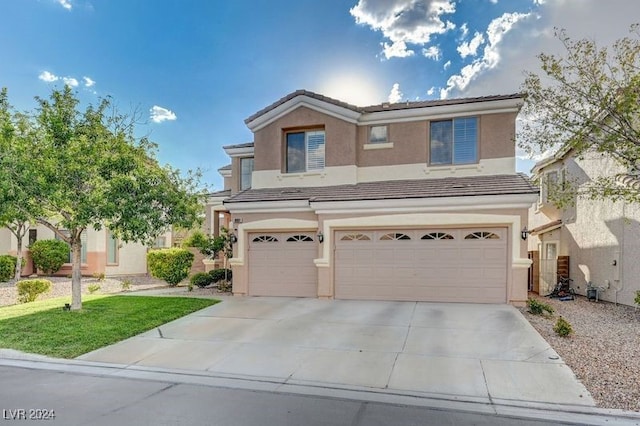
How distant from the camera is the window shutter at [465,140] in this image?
1308 centimetres

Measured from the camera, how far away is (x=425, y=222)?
11703 millimetres

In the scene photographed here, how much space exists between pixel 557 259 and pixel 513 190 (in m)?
7.56

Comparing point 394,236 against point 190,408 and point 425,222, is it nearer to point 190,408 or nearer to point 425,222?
point 425,222

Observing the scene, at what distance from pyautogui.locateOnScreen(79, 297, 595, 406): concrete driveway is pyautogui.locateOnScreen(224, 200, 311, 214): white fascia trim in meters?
3.80

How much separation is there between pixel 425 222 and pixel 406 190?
1.35 meters

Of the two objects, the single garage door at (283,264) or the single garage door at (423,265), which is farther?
the single garage door at (283,264)

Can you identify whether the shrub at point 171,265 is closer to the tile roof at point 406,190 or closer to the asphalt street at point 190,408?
the tile roof at point 406,190

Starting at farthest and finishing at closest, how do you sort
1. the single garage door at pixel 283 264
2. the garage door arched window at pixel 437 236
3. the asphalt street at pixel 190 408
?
1. the single garage door at pixel 283 264
2. the garage door arched window at pixel 437 236
3. the asphalt street at pixel 190 408

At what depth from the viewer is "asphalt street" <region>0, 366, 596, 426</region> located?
4.52 m

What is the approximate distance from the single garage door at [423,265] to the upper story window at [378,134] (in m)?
3.77

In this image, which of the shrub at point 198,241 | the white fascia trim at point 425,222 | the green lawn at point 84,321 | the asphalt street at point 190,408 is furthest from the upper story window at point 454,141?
the asphalt street at point 190,408

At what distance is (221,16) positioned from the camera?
44.0ft

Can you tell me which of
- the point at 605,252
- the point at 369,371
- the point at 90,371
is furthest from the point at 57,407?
the point at 605,252

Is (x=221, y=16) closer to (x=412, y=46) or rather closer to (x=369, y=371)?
(x=412, y=46)
